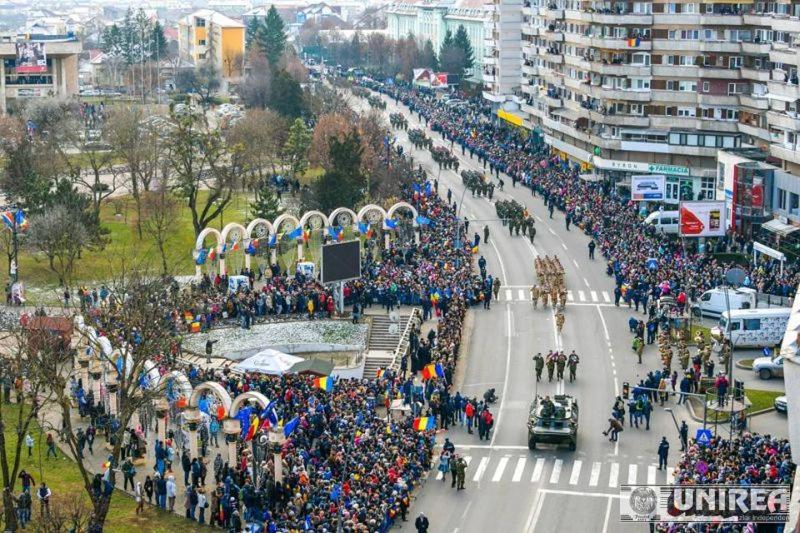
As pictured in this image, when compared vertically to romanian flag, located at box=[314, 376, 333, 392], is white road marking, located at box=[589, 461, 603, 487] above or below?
below

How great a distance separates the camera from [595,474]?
171 feet

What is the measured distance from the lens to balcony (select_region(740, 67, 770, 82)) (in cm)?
9725

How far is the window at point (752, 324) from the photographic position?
66125mm

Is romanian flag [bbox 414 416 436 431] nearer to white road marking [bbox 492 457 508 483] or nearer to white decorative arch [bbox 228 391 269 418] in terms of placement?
white road marking [bbox 492 457 508 483]

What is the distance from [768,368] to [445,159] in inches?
2332

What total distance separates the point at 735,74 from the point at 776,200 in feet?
57.1

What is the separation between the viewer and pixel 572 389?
61.5 meters

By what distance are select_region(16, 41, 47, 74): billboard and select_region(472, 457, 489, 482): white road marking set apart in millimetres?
116055

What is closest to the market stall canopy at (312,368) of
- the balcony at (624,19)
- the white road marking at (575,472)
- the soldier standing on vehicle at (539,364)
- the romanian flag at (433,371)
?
the romanian flag at (433,371)

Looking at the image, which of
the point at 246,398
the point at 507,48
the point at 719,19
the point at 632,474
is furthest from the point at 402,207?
the point at 507,48

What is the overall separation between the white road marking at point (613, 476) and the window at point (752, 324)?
15.8 m

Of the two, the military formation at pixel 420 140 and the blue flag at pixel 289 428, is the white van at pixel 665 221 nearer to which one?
the military formation at pixel 420 140

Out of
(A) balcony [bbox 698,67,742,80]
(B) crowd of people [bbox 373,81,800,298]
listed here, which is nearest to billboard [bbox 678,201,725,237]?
(B) crowd of people [bbox 373,81,800,298]

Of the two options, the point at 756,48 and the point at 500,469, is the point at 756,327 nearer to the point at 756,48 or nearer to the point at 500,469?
the point at 500,469
